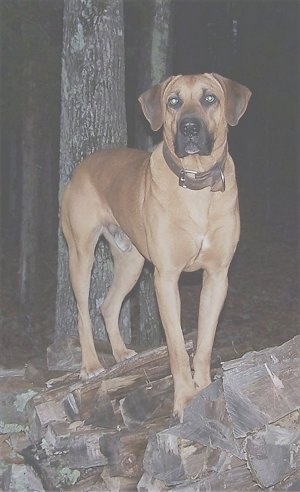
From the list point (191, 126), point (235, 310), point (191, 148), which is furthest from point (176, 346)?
point (235, 310)

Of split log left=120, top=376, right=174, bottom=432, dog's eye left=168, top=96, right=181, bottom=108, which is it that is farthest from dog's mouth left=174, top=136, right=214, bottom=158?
split log left=120, top=376, right=174, bottom=432

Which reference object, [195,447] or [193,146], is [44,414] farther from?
[193,146]

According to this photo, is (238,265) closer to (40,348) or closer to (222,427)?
(40,348)

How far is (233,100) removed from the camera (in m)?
5.33

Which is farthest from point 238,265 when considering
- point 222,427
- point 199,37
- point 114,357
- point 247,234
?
point 222,427

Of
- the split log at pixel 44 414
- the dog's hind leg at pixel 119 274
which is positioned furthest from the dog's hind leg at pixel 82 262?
the split log at pixel 44 414

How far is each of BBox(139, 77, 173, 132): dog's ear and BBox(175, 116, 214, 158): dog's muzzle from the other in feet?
0.99

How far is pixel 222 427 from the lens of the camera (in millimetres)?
4871

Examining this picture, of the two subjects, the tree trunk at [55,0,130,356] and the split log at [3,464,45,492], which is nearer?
the split log at [3,464,45,492]

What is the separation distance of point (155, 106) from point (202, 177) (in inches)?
22.6

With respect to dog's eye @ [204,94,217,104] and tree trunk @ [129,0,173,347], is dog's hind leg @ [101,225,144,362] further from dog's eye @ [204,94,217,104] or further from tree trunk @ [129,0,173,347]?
tree trunk @ [129,0,173,347]

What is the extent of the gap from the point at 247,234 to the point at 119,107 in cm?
1550

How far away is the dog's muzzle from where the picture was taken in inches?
201

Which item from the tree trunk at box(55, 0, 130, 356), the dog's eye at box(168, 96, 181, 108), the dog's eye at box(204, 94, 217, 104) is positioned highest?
the dog's eye at box(204, 94, 217, 104)
